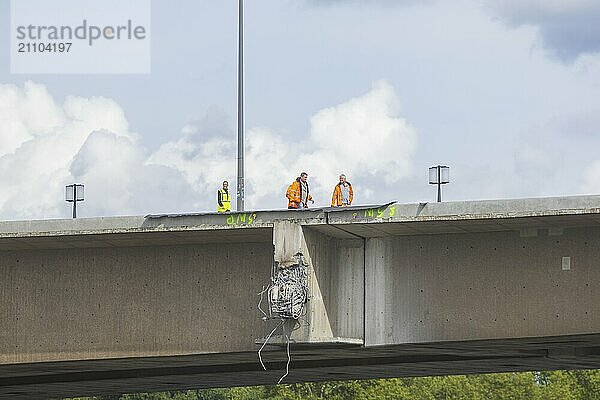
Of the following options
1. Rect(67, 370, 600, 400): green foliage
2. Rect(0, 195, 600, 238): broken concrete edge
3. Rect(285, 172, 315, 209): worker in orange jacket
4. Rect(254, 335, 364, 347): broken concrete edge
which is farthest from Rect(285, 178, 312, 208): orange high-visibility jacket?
Rect(67, 370, 600, 400): green foliage

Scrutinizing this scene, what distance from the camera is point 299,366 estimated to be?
37.0 m

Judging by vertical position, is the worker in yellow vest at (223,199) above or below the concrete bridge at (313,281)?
above

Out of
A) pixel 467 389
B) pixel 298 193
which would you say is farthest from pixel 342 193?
pixel 467 389

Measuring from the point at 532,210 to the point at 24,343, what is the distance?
1215cm

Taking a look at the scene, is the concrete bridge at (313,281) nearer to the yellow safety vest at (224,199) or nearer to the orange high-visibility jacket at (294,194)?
the orange high-visibility jacket at (294,194)

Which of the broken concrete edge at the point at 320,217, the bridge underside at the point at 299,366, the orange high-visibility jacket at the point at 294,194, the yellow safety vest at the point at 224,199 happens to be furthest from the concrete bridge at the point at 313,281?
the yellow safety vest at the point at 224,199

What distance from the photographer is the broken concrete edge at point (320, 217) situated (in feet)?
80.6

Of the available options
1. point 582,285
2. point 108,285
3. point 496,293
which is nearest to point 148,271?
point 108,285

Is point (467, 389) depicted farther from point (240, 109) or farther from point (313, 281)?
point (313, 281)

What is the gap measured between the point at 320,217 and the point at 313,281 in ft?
4.39

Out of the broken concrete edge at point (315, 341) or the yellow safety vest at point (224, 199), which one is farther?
the yellow safety vest at point (224, 199)

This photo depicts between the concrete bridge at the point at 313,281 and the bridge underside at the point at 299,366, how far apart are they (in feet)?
0.92

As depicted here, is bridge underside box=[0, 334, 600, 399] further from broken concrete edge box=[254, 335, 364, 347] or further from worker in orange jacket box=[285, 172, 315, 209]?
worker in orange jacket box=[285, 172, 315, 209]

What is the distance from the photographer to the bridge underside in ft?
94.8
